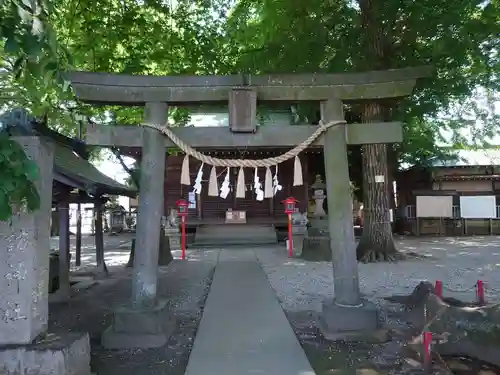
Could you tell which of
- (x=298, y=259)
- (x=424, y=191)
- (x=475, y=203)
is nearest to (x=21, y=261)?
(x=298, y=259)

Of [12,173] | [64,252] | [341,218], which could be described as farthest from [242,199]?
[12,173]

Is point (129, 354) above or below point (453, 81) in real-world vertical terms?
below

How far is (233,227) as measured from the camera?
1978 cm

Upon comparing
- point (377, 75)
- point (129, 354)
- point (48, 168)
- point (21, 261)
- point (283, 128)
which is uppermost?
point (377, 75)

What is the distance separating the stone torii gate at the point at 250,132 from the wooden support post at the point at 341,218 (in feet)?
0.04

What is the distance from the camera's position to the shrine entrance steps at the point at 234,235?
1869 cm

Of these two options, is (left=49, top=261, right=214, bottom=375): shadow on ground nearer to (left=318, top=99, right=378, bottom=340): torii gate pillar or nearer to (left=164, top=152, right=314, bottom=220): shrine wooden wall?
(left=318, top=99, right=378, bottom=340): torii gate pillar

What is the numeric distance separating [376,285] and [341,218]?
3888 mm

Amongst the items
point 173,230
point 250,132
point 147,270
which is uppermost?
point 250,132

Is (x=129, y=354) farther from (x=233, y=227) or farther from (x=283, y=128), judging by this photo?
(x=233, y=227)

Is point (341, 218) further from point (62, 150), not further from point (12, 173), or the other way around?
point (62, 150)

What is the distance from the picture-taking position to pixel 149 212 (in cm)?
580

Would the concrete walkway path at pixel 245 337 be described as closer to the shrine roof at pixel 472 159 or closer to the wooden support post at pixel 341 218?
the wooden support post at pixel 341 218

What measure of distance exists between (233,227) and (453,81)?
11431mm
